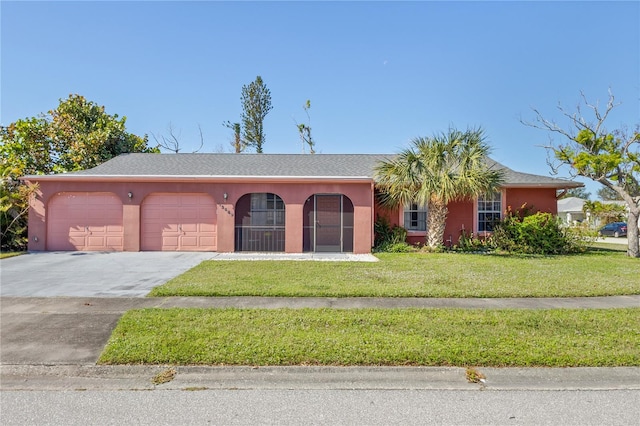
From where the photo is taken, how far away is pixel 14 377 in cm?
346

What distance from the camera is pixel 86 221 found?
12.9 meters

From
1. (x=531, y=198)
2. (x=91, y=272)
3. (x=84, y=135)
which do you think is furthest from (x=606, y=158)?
(x=84, y=135)

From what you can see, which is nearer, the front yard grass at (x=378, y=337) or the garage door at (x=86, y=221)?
the front yard grass at (x=378, y=337)

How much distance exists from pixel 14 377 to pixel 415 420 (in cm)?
413

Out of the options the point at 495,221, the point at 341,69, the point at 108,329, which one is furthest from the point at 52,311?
the point at 341,69

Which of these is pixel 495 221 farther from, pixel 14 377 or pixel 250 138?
pixel 250 138

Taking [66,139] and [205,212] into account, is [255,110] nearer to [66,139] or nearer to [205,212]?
[66,139]

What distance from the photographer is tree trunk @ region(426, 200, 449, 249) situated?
1248 cm

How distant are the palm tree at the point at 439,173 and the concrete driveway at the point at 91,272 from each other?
749cm

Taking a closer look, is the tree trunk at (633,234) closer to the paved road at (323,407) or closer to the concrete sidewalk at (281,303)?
the concrete sidewalk at (281,303)

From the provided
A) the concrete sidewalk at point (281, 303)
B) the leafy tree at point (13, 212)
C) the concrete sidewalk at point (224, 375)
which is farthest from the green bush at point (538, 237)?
the leafy tree at point (13, 212)

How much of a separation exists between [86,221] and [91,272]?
5.40 m

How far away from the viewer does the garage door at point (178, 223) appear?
12906 millimetres

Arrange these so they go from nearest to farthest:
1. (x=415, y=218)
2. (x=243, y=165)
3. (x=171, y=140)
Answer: (x=415, y=218) → (x=243, y=165) → (x=171, y=140)
